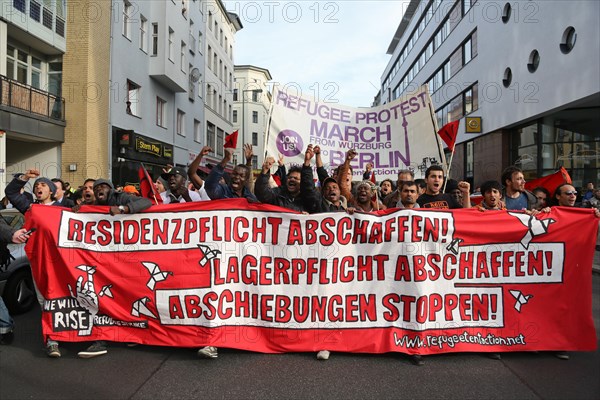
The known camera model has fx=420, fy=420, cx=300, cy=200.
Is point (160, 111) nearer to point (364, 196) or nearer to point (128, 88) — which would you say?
point (128, 88)

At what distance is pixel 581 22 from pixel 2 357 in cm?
1833

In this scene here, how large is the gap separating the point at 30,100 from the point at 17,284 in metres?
11.1

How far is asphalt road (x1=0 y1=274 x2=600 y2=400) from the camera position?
3256 mm

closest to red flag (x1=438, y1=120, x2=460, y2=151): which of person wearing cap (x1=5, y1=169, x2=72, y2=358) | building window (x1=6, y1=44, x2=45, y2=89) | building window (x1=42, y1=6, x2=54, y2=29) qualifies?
person wearing cap (x1=5, y1=169, x2=72, y2=358)

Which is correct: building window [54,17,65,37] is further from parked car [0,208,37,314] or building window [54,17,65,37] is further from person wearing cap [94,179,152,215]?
person wearing cap [94,179,152,215]

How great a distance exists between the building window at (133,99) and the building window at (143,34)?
2.15 meters

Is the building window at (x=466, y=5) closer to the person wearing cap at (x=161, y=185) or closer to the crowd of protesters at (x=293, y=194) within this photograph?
the crowd of protesters at (x=293, y=194)

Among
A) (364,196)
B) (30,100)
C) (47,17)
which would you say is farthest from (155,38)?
(364,196)

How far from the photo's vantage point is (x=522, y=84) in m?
19.7

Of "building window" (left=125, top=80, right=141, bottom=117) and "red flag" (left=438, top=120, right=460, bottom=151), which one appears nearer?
"red flag" (left=438, top=120, right=460, bottom=151)

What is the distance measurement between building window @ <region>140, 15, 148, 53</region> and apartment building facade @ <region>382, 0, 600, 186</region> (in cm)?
1782

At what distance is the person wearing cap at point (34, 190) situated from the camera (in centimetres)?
511

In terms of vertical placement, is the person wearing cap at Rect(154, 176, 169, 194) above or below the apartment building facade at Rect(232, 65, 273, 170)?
below

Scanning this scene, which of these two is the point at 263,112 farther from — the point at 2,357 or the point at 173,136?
the point at 2,357
